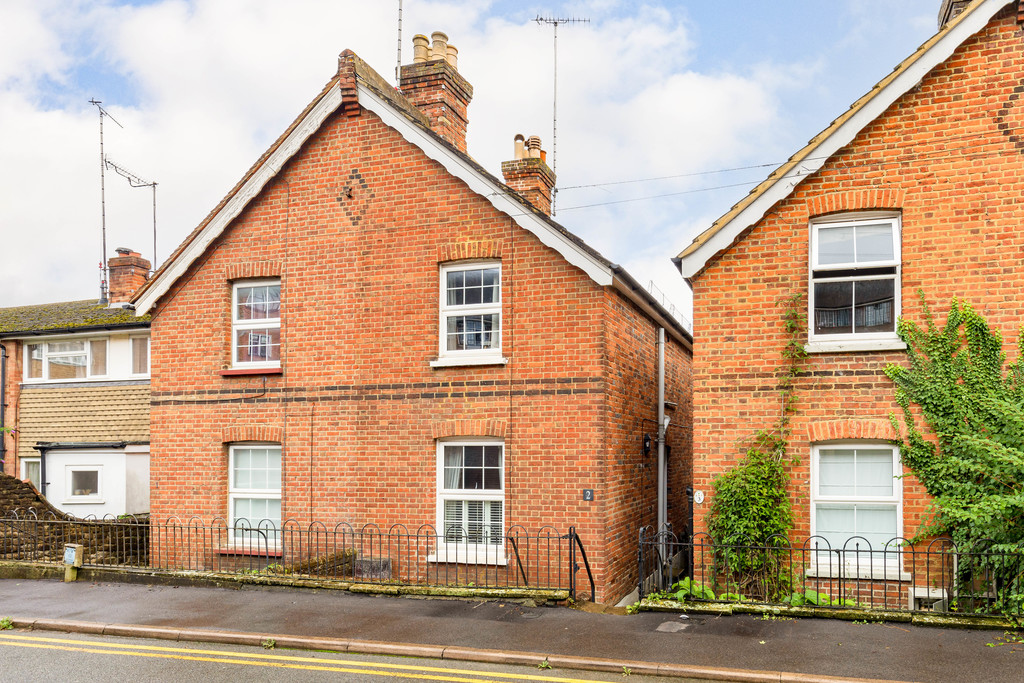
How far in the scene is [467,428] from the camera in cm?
1346

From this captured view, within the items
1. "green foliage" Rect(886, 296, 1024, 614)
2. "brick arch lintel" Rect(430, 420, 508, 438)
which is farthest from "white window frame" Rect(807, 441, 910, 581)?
"brick arch lintel" Rect(430, 420, 508, 438)

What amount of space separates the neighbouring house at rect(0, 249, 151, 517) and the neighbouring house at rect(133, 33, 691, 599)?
6.49m

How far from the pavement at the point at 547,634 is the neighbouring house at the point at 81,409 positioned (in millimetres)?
9123

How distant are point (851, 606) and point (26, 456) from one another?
21.2 m

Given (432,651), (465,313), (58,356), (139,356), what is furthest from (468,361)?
(58,356)

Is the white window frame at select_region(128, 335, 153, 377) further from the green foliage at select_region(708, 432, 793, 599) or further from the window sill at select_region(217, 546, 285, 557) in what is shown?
the green foliage at select_region(708, 432, 793, 599)

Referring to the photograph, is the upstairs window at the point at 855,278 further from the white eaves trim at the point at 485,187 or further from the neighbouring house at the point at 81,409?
the neighbouring house at the point at 81,409

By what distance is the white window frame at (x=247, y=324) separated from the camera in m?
15.2

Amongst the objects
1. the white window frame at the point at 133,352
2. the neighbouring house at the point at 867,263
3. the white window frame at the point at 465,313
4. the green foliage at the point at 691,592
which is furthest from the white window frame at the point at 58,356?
the green foliage at the point at 691,592

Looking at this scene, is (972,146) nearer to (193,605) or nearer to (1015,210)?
(1015,210)

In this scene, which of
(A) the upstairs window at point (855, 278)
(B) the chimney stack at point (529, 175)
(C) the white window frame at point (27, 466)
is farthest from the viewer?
(C) the white window frame at point (27, 466)

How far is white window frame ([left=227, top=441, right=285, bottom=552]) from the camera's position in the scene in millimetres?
14641

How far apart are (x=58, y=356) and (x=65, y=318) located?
126cm

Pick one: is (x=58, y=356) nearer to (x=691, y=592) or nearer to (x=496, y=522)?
(x=496, y=522)
